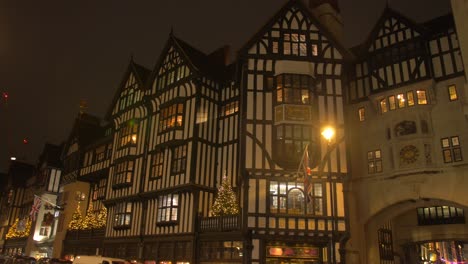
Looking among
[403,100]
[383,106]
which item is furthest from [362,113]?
[403,100]

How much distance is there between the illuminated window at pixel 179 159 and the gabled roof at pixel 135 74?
8.44 meters

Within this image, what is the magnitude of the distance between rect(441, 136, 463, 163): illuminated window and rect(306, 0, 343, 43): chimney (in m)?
11.7

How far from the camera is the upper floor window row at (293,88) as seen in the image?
24438mm

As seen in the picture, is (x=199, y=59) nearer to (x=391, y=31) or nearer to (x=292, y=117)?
(x=292, y=117)

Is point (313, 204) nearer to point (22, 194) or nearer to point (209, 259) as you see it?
point (209, 259)

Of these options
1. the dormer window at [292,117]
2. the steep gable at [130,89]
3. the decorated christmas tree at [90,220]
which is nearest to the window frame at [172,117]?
the steep gable at [130,89]

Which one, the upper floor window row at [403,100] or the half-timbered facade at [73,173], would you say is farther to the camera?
the half-timbered facade at [73,173]

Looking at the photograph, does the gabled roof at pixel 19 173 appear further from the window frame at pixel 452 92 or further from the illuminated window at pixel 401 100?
the window frame at pixel 452 92

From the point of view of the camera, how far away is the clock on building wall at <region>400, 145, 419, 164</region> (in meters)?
24.0

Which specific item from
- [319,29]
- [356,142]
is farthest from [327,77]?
[356,142]

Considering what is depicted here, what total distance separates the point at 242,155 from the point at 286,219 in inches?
174

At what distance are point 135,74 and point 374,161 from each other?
2096cm

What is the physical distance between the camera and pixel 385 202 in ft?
82.0

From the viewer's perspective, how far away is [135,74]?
115 ft
